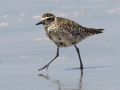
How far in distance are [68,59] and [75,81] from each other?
5.82 ft

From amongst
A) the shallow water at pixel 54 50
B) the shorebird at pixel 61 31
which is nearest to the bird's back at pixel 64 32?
the shorebird at pixel 61 31

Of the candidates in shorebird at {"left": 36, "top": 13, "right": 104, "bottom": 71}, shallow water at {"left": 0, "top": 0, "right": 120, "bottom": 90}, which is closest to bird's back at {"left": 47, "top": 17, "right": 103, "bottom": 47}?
shorebird at {"left": 36, "top": 13, "right": 104, "bottom": 71}

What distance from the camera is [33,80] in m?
9.19

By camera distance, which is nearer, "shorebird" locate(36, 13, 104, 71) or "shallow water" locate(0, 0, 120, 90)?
"shallow water" locate(0, 0, 120, 90)

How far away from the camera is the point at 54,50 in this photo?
1146 centimetres

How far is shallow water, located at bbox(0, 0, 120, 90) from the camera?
895 cm

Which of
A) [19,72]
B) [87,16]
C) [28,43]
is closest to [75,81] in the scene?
[19,72]

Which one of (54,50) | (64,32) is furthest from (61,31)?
(54,50)

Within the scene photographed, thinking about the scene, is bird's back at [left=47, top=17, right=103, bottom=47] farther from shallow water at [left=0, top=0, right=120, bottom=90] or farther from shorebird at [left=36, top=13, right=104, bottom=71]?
shallow water at [left=0, top=0, right=120, bottom=90]

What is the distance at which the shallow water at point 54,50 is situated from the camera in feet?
29.4

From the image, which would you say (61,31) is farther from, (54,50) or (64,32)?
(54,50)

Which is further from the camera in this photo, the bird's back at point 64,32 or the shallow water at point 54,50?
the bird's back at point 64,32

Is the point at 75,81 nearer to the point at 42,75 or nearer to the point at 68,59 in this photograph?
the point at 42,75

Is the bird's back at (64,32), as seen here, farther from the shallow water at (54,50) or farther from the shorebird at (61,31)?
the shallow water at (54,50)
